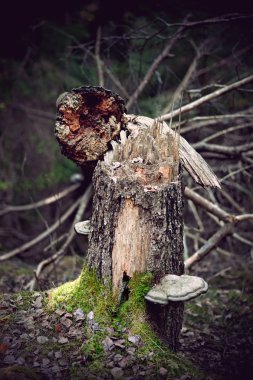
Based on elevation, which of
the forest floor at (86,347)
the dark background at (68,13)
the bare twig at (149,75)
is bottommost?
the forest floor at (86,347)

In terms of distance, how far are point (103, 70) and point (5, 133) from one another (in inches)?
155

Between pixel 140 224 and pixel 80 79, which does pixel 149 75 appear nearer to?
pixel 80 79

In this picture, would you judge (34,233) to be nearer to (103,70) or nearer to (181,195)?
(103,70)

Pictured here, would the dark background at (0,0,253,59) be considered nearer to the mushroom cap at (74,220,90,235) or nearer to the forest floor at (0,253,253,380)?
the mushroom cap at (74,220,90,235)

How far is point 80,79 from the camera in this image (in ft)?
30.2

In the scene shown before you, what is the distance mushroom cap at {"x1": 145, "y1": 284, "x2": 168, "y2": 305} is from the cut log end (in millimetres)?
1593

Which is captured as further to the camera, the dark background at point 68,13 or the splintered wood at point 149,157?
the dark background at point 68,13

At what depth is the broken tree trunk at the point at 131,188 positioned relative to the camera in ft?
11.6

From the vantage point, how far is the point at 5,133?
10.6m

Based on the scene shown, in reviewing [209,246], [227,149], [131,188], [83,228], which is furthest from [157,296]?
[227,149]

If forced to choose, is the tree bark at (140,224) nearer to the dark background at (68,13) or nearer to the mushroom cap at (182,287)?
the mushroom cap at (182,287)

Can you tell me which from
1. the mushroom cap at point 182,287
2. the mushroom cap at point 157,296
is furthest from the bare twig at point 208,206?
the mushroom cap at point 157,296

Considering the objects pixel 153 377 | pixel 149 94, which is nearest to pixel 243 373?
pixel 153 377

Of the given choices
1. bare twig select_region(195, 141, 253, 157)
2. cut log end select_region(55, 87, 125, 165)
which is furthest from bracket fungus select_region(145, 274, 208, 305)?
bare twig select_region(195, 141, 253, 157)
